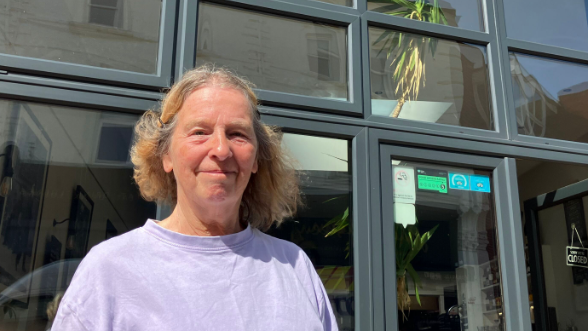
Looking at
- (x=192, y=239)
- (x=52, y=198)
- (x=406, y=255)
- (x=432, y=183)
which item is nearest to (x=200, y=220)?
(x=192, y=239)

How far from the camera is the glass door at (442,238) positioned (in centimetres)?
244

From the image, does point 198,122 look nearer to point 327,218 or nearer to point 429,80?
point 327,218

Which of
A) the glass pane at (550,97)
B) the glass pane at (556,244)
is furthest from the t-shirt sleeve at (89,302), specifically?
the glass pane at (556,244)

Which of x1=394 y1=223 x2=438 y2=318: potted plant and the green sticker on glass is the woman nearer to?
x1=394 y1=223 x2=438 y2=318: potted plant

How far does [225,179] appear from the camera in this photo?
1.32m

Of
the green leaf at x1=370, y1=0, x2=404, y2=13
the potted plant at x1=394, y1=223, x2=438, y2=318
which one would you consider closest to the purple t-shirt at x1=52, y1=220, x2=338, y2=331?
the potted plant at x1=394, y1=223, x2=438, y2=318

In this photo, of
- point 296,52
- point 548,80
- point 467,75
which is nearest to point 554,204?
point 548,80

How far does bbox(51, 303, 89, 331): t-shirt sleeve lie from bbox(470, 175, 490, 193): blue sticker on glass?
6.92ft

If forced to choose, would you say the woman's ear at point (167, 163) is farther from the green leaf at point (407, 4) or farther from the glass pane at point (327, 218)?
the green leaf at point (407, 4)

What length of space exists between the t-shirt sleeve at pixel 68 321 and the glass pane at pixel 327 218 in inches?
48.5

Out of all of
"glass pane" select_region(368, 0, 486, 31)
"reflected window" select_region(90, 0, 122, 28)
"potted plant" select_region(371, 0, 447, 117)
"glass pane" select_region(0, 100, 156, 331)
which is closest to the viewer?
"glass pane" select_region(0, 100, 156, 331)

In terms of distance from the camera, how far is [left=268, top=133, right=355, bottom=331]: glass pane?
228cm

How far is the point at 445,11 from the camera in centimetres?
290

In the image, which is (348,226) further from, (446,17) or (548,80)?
(548,80)
